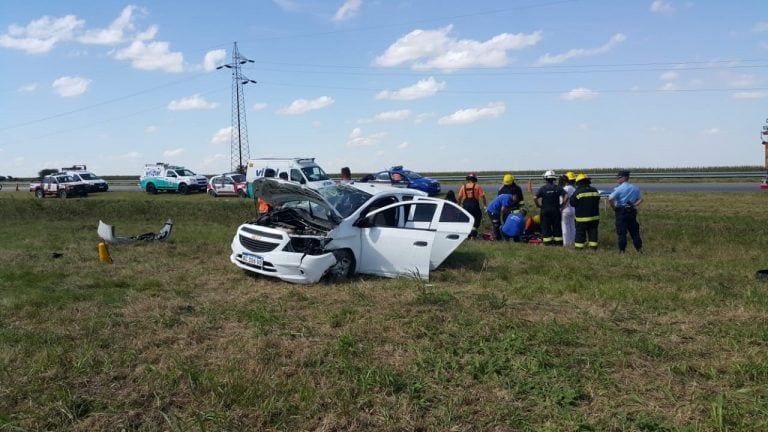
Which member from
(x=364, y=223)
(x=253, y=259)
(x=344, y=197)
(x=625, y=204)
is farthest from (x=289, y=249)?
(x=625, y=204)

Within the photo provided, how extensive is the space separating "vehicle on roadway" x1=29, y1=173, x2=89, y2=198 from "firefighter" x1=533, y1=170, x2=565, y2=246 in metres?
28.4

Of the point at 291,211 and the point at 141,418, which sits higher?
the point at 291,211

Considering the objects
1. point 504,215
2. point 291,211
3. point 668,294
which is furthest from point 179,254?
point 668,294

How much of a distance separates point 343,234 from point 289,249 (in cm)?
86

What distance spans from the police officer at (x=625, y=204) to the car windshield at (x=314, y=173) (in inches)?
617

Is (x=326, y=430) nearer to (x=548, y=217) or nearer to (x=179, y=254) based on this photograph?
(x=179, y=254)

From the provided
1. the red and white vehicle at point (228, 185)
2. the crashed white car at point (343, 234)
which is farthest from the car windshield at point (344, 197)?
the red and white vehicle at point (228, 185)

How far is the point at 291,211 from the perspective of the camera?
894 centimetres

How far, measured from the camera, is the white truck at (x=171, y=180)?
100 feet

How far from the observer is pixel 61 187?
31.3 metres

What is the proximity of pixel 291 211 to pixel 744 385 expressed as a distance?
6513 millimetres

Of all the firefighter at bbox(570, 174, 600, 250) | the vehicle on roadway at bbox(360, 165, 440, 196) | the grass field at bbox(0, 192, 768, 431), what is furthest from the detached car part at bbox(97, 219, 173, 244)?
the vehicle on roadway at bbox(360, 165, 440, 196)

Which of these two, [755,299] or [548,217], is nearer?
[755,299]

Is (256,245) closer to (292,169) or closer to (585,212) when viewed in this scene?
(585,212)
